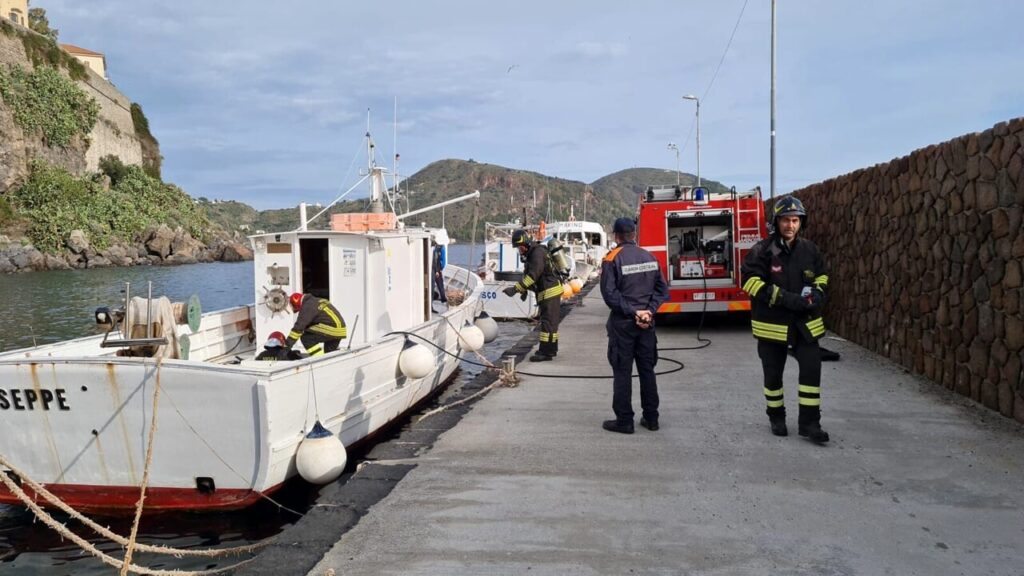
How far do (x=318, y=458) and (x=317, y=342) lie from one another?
2303 millimetres

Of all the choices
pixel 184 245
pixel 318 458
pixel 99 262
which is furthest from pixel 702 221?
pixel 184 245

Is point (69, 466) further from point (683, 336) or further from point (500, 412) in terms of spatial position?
point (683, 336)

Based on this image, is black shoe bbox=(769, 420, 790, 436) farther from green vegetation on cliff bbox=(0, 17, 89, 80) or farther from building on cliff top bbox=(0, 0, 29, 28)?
building on cliff top bbox=(0, 0, 29, 28)

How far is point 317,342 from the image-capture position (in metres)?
7.77

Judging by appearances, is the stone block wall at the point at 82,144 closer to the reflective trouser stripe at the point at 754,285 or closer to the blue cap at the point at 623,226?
the blue cap at the point at 623,226

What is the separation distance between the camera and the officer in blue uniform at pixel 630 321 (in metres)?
6.07

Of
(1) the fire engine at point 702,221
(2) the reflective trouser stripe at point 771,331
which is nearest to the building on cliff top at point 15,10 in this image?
(1) the fire engine at point 702,221

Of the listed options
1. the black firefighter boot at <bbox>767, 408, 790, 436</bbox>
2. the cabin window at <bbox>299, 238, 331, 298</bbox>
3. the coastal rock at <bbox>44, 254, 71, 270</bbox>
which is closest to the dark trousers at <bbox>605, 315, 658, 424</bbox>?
the black firefighter boot at <bbox>767, 408, 790, 436</bbox>

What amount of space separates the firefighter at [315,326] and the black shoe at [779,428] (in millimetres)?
4426

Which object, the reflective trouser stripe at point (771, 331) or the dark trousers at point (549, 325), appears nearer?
the reflective trouser stripe at point (771, 331)

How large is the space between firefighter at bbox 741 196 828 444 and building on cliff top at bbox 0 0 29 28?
9204 centimetres

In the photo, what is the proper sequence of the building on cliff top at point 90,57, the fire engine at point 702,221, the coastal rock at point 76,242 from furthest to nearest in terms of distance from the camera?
the building on cliff top at point 90,57
the coastal rock at point 76,242
the fire engine at point 702,221

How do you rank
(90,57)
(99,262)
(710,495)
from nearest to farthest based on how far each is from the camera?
(710,495), (99,262), (90,57)

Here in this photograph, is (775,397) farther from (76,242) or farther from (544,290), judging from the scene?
(76,242)
